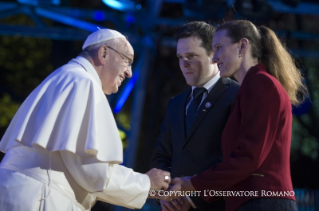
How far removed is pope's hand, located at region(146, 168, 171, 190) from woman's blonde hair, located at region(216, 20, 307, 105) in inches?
36.5

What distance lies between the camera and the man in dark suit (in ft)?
10.5

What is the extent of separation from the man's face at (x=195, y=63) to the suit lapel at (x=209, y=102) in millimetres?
117

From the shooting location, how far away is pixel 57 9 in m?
7.20

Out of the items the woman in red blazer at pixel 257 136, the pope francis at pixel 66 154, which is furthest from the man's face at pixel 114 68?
the woman in red blazer at pixel 257 136

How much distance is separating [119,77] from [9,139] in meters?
0.81

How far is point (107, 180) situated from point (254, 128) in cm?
83

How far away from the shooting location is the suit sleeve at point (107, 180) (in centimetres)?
255

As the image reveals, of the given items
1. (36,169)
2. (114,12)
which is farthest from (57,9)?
(36,169)

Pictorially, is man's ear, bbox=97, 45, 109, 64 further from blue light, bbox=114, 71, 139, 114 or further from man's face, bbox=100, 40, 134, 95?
blue light, bbox=114, 71, 139, 114

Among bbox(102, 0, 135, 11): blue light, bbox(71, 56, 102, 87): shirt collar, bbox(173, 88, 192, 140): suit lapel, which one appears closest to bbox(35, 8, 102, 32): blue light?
bbox(102, 0, 135, 11): blue light

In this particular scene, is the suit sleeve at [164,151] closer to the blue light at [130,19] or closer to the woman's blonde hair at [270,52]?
the woman's blonde hair at [270,52]

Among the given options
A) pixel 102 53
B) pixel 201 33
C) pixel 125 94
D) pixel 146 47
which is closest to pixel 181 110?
pixel 201 33

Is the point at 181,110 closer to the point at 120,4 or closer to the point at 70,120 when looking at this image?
the point at 70,120

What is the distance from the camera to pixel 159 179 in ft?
9.92
